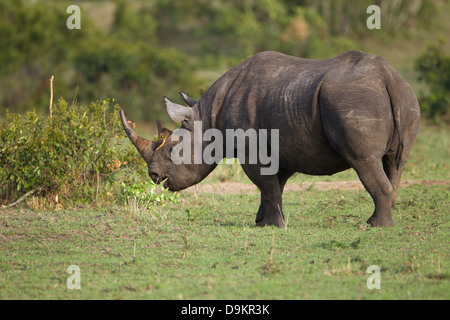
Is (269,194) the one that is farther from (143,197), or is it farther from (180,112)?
(143,197)

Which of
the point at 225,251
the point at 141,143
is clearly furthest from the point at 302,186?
the point at 225,251

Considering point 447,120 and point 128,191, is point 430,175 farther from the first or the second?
point 447,120

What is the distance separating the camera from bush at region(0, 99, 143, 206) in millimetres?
10047

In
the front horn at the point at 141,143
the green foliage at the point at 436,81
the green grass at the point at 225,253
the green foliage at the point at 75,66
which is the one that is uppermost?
the green foliage at the point at 75,66

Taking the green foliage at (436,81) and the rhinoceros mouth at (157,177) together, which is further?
the green foliage at (436,81)

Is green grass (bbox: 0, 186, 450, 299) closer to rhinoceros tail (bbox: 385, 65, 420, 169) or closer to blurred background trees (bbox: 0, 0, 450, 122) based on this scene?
rhinoceros tail (bbox: 385, 65, 420, 169)

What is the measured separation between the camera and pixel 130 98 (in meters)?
24.1

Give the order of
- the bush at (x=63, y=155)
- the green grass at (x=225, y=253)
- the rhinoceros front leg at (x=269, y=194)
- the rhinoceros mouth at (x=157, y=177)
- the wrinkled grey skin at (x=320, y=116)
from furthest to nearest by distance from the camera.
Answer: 1. the bush at (x=63, y=155)
2. the rhinoceros mouth at (x=157, y=177)
3. the rhinoceros front leg at (x=269, y=194)
4. the wrinkled grey skin at (x=320, y=116)
5. the green grass at (x=225, y=253)

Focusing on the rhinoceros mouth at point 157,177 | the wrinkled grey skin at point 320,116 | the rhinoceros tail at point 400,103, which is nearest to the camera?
the wrinkled grey skin at point 320,116

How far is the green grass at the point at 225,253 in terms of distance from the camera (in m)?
6.02

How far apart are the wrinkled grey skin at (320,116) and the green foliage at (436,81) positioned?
12019 millimetres

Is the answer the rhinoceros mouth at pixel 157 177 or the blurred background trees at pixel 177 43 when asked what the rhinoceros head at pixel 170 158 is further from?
the blurred background trees at pixel 177 43

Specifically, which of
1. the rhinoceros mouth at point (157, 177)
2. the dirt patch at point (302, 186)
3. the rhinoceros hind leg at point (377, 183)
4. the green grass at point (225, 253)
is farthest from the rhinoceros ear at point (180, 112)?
the dirt patch at point (302, 186)

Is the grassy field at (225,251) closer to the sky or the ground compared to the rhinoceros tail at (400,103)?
closer to the ground
